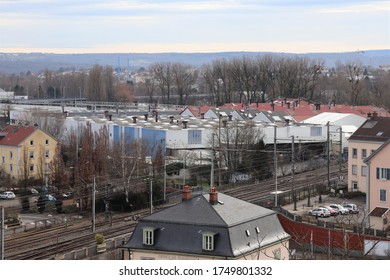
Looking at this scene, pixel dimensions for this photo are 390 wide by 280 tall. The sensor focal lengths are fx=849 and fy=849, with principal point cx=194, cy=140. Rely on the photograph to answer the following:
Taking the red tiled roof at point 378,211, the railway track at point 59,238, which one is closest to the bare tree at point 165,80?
the railway track at point 59,238

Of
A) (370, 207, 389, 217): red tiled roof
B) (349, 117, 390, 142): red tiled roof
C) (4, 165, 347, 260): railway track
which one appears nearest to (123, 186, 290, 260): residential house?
(4, 165, 347, 260): railway track

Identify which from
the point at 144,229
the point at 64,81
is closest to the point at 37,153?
the point at 144,229

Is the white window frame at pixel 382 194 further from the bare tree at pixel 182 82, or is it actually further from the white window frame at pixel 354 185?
the bare tree at pixel 182 82

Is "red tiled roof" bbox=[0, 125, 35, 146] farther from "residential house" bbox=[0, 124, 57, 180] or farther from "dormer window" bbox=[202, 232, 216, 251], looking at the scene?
"dormer window" bbox=[202, 232, 216, 251]

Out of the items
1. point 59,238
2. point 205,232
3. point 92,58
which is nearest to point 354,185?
point 59,238

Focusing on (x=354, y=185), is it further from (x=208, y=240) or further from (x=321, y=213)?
(x=208, y=240)

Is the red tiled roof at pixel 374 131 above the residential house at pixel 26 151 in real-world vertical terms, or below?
above

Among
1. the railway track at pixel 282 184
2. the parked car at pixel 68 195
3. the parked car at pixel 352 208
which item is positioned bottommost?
the parked car at pixel 68 195
